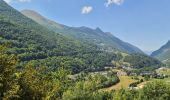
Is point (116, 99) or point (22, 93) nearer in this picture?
point (22, 93)

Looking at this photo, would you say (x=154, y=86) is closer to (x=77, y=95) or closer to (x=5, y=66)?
(x=77, y=95)

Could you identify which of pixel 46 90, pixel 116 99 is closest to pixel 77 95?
pixel 116 99

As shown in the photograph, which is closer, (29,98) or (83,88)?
(29,98)

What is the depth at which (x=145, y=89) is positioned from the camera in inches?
7584

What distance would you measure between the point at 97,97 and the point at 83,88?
8625 mm

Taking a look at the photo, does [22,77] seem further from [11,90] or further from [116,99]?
[116,99]

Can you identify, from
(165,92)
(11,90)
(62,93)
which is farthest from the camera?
(165,92)

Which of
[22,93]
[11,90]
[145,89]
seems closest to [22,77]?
[22,93]

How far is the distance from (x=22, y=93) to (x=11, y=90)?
17.5 ft

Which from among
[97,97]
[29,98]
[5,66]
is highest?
[5,66]

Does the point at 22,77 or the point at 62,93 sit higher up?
the point at 22,77

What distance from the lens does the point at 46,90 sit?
6888 cm

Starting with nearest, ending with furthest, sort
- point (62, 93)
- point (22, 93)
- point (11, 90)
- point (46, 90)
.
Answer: point (11, 90)
point (22, 93)
point (46, 90)
point (62, 93)

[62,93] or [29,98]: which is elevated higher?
[29,98]
